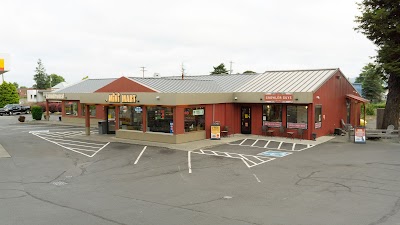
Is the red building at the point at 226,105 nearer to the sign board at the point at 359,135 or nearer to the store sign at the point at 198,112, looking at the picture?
the store sign at the point at 198,112

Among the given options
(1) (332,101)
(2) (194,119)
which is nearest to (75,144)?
(2) (194,119)

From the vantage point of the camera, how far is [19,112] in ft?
185

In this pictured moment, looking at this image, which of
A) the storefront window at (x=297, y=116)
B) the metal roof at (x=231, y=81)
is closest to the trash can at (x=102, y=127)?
the metal roof at (x=231, y=81)

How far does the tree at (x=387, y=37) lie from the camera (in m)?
26.2

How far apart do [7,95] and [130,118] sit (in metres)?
51.2

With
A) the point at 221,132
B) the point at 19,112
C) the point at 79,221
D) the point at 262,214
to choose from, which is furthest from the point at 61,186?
the point at 19,112

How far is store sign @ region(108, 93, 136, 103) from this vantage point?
81.1 ft

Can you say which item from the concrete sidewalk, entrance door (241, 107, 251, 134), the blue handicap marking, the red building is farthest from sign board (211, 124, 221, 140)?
the blue handicap marking

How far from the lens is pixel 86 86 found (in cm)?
4428

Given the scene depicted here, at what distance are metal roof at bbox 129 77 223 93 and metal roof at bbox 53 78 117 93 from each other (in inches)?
674

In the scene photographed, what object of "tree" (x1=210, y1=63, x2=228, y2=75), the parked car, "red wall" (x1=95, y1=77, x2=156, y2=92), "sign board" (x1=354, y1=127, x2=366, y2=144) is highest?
"tree" (x1=210, y1=63, x2=228, y2=75)

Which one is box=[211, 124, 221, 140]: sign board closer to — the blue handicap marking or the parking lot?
the parking lot

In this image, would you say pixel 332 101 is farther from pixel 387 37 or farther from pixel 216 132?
pixel 216 132

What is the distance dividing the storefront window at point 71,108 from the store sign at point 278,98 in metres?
24.0
